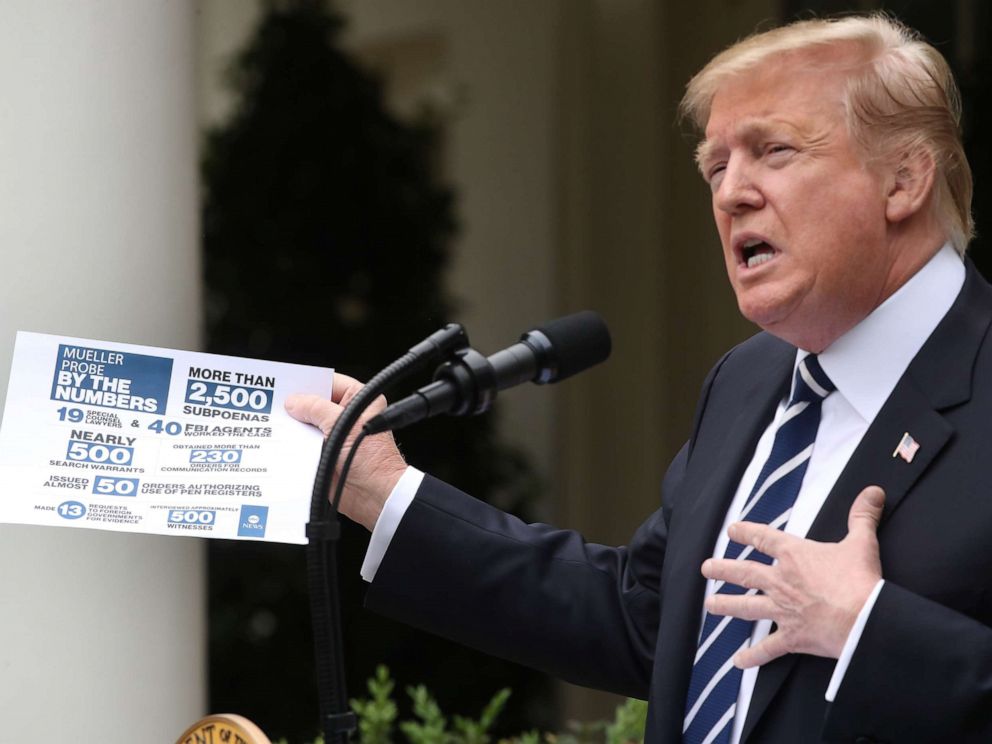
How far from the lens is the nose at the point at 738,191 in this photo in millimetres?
2279

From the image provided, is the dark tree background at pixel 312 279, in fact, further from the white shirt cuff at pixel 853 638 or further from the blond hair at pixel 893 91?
the white shirt cuff at pixel 853 638

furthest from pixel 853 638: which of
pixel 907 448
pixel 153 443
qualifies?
pixel 153 443

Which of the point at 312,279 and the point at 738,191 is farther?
the point at 312,279

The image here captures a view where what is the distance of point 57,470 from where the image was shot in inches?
85.8

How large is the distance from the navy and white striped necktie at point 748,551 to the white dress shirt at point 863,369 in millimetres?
14

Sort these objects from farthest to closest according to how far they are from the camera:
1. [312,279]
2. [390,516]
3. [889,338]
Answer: [312,279] → [390,516] → [889,338]

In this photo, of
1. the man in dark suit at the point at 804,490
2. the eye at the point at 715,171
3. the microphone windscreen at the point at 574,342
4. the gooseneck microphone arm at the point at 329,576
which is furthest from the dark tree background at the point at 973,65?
the gooseneck microphone arm at the point at 329,576

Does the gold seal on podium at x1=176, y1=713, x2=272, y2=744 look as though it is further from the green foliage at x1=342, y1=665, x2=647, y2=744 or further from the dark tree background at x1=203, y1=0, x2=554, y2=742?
the dark tree background at x1=203, y1=0, x2=554, y2=742

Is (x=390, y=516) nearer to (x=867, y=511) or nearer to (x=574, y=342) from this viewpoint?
(x=574, y=342)

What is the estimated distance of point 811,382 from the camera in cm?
230

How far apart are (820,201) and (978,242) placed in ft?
9.64

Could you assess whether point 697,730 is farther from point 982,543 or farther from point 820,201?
point 820,201

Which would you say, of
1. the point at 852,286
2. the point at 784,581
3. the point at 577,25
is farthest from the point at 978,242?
the point at 784,581

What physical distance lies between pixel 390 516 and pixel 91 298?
0.77 m
